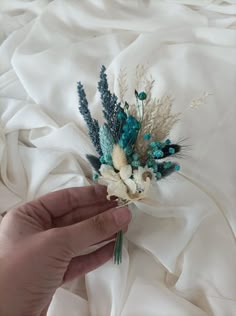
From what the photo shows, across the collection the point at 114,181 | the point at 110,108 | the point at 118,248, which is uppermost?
the point at 110,108

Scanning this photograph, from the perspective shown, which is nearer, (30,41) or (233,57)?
(233,57)

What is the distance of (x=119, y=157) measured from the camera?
704mm

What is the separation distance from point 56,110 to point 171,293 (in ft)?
1.32

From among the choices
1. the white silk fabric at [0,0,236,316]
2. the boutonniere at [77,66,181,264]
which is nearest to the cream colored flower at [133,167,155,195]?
the boutonniere at [77,66,181,264]

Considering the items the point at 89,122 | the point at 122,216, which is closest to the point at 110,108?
the point at 89,122

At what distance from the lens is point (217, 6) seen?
1.06 meters

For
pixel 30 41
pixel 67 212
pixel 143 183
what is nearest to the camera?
pixel 143 183

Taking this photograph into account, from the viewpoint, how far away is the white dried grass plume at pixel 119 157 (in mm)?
703

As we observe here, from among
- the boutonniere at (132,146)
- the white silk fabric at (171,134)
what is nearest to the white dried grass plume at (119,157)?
the boutonniere at (132,146)

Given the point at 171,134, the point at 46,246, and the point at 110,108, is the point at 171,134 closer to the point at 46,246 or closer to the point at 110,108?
the point at 110,108

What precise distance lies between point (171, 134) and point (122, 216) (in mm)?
182

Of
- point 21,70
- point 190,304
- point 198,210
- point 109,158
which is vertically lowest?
point 190,304

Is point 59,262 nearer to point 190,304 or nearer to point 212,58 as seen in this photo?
point 190,304

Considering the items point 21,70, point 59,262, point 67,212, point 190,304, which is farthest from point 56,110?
point 190,304
